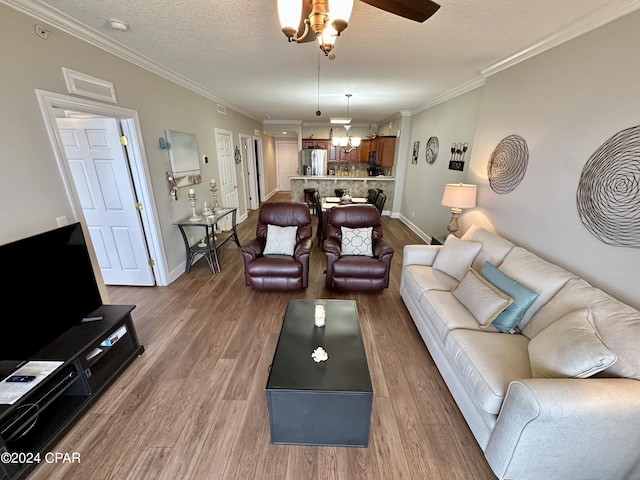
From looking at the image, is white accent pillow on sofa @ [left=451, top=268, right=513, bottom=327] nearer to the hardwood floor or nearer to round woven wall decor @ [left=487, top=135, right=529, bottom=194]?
the hardwood floor

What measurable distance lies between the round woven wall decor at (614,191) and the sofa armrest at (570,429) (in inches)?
40.2

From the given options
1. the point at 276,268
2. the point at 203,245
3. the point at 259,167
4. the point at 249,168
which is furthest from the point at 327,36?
the point at 259,167

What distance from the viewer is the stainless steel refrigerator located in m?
8.05

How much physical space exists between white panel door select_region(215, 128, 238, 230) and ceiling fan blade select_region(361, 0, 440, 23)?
4344 millimetres

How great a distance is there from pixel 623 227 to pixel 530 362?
43.8 inches

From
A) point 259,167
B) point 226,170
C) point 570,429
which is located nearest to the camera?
point 570,429

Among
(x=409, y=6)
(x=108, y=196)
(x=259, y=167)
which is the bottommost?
(x=108, y=196)

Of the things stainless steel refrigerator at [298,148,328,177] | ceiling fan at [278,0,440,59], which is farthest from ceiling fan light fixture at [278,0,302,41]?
stainless steel refrigerator at [298,148,328,177]

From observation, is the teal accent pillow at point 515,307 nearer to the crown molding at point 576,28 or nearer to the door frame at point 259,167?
the crown molding at point 576,28

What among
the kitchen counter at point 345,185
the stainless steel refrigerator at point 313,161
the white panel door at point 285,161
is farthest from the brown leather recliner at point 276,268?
the white panel door at point 285,161

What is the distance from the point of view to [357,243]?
3277 millimetres

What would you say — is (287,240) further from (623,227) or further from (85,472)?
(623,227)

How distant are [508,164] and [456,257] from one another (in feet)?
3.90

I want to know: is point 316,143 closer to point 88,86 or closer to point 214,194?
point 214,194
